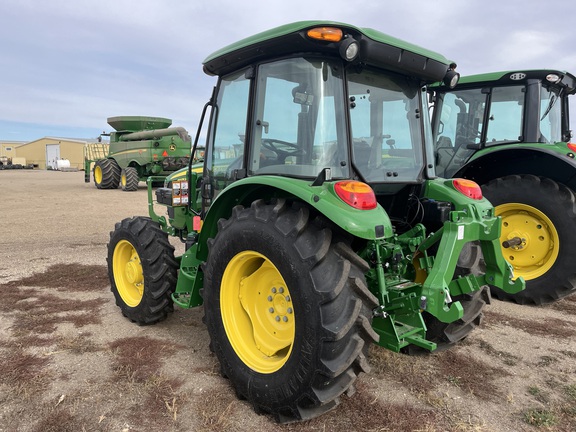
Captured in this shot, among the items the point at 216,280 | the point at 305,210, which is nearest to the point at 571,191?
the point at 305,210

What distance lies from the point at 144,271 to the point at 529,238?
13.7 ft

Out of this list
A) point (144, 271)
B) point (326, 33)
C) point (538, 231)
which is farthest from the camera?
point (538, 231)

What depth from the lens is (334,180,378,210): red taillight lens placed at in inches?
91.0

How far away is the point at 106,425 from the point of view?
241 centimetres

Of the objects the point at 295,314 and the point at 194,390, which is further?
the point at 194,390

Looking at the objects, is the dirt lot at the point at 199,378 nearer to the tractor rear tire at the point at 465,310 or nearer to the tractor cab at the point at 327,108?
the tractor rear tire at the point at 465,310

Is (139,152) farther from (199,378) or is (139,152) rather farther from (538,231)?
(199,378)

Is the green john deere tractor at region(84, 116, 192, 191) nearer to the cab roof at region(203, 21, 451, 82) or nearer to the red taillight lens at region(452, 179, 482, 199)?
the cab roof at region(203, 21, 451, 82)

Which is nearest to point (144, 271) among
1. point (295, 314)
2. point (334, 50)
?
point (295, 314)

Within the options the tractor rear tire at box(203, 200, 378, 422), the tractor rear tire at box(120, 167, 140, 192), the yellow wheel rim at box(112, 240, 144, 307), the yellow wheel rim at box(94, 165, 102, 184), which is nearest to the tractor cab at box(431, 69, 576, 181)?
the tractor rear tire at box(203, 200, 378, 422)

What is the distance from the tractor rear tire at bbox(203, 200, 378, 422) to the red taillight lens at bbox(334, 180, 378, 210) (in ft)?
0.69

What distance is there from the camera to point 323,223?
244 centimetres

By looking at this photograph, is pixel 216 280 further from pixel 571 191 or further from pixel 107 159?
pixel 107 159

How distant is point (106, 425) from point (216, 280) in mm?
1015
